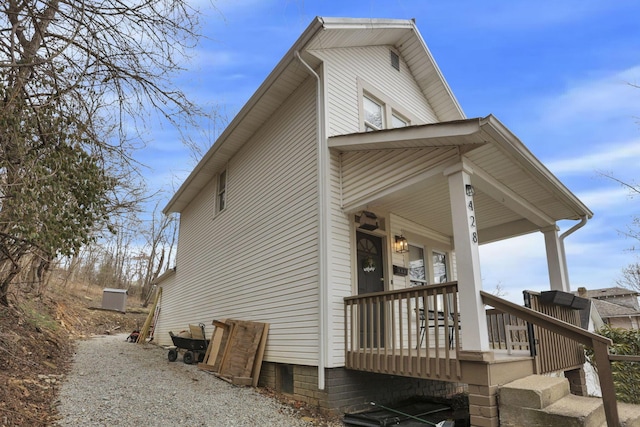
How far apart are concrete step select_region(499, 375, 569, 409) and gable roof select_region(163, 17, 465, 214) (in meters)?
4.60

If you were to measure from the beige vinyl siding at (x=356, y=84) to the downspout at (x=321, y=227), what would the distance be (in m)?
0.18

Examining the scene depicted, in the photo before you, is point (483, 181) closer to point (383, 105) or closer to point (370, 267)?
point (370, 267)

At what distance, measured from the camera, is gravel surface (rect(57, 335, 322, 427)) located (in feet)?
14.3

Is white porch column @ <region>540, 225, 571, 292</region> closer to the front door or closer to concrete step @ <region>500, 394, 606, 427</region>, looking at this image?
concrete step @ <region>500, 394, 606, 427</region>

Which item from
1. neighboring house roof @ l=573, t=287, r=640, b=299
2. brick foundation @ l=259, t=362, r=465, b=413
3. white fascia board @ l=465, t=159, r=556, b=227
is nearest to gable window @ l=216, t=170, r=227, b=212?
brick foundation @ l=259, t=362, r=465, b=413

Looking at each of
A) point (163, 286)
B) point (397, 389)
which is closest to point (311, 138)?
point (397, 389)

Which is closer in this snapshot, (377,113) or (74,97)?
(74,97)

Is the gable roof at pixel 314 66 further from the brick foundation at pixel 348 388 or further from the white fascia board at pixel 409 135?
the brick foundation at pixel 348 388

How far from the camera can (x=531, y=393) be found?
3.54 m

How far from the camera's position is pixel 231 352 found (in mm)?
7062

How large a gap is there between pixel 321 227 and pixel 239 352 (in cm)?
303

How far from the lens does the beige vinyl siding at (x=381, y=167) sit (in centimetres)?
→ 479

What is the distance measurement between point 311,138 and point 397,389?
4.32 m

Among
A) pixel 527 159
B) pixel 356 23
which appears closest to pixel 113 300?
pixel 356 23
